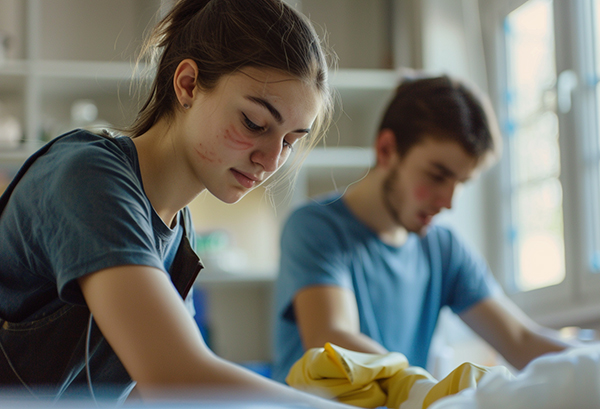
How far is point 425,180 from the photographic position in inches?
56.4

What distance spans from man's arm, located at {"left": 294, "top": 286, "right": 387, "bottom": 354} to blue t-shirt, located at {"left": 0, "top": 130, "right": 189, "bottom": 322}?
56 centimetres

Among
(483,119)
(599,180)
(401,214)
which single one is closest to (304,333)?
(401,214)

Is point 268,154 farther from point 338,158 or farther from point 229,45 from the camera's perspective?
point 338,158

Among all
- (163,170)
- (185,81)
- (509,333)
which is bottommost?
(509,333)

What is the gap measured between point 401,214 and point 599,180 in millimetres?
811

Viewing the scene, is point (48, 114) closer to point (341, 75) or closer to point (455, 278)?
point (341, 75)

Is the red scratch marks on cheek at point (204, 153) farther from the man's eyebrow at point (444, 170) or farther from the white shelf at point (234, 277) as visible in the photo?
the white shelf at point (234, 277)

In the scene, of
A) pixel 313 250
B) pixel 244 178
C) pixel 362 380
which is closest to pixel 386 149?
pixel 313 250

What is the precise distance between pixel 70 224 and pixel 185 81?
0.90 ft

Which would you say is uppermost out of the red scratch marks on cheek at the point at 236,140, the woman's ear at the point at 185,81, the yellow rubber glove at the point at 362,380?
the woman's ear at the point at 185,81

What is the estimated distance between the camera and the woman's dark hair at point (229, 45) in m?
0.69

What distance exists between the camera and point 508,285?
7.70 ft

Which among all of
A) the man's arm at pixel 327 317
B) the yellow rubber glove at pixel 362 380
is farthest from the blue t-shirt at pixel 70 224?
the man's arm at pixel 327 317

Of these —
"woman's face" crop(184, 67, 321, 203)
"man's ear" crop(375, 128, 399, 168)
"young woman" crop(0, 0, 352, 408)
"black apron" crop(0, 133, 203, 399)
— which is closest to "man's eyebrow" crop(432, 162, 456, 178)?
"man's ear" crop(375, 128, 399, 168)
